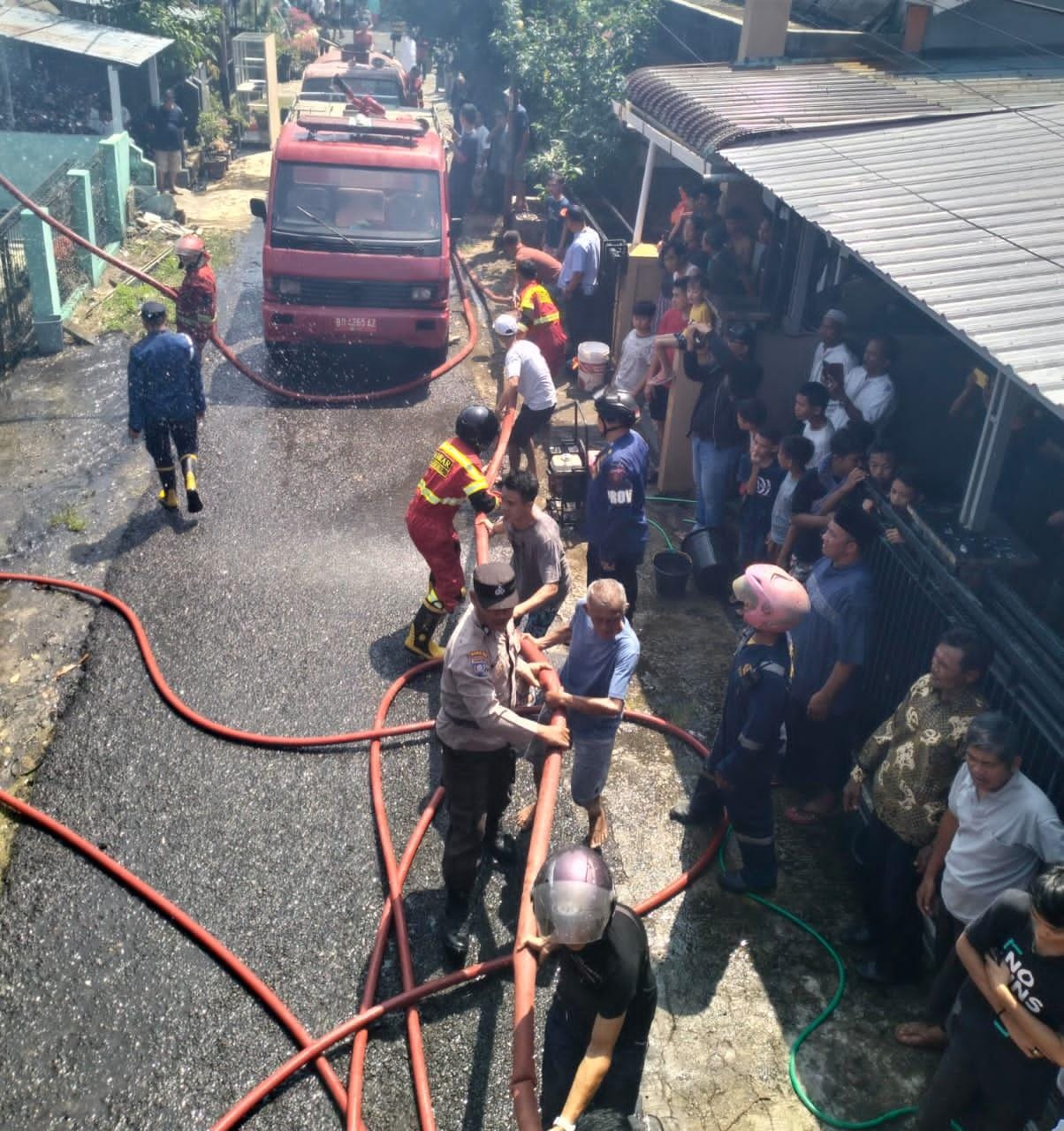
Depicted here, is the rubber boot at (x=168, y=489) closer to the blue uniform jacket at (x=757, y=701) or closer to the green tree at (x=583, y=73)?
the blue uniform jacket at (x=757, y=701)

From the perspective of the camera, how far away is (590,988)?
11.9 feet

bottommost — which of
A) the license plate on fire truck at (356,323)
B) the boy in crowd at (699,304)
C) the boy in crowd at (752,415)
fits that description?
the license plate on fire truck at (356,323)

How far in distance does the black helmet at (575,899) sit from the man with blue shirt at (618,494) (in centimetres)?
403

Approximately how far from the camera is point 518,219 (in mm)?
16594

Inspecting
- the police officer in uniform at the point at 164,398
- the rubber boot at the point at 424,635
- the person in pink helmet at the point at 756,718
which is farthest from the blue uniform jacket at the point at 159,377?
the person in pink helmet at the point at 756,718

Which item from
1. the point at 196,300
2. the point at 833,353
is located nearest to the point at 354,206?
the point at 196,300

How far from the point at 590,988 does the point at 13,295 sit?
1169 cm

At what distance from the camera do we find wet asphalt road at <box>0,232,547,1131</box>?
15.6 ft

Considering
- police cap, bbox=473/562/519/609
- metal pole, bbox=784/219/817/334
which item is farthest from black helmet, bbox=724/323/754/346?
police cap, bbox=473/562/519/609

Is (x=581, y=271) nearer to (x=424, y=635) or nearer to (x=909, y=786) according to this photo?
(x=424, y=635)

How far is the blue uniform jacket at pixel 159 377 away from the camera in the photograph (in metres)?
9.00

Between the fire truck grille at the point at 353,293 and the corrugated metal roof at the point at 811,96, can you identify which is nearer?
the corrugated metal roof at the point at 811,96

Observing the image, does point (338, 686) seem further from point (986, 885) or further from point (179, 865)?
point (986, 885)

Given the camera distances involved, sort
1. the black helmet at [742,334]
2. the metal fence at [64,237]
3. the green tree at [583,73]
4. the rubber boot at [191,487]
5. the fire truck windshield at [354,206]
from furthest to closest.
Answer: the green tree at [583,73] < the metal fence at [64,237] < the fire truck windshield at [354,206] < the rubber boot at [191,487] < the black helmet at [742,334]
